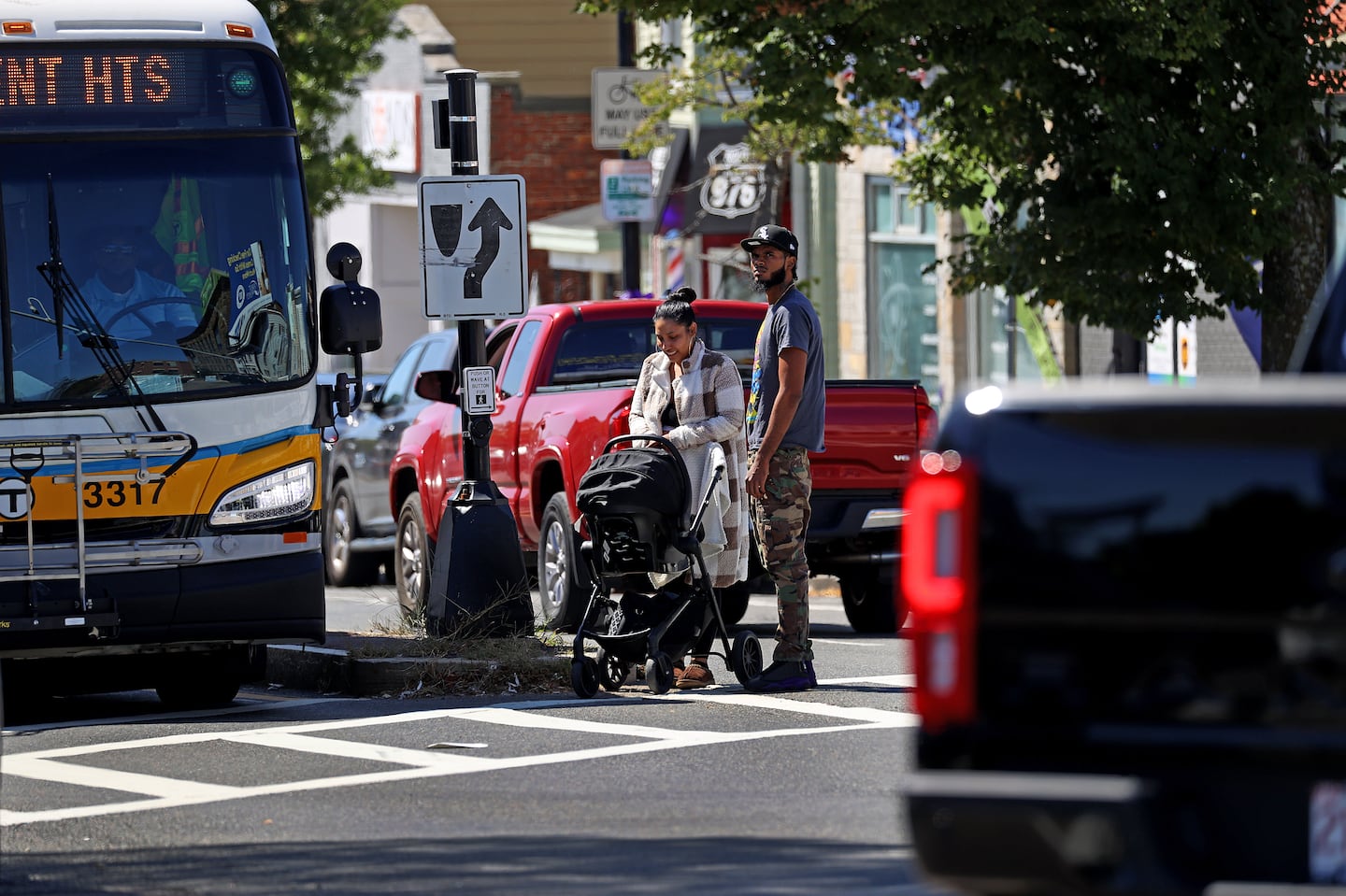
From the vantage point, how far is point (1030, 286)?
16.2 m

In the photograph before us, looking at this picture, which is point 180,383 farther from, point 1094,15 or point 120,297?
point 1094,15

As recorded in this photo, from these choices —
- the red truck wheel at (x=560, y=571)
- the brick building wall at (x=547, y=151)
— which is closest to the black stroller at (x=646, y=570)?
the red truck wheel at (x=560, y=571)

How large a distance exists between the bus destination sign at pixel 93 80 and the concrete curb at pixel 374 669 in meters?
2.75

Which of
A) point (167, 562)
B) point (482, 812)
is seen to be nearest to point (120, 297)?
point (167, 562)

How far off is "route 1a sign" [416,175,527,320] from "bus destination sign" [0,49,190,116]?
1688mm

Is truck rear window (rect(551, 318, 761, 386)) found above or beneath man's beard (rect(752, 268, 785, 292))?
beneath

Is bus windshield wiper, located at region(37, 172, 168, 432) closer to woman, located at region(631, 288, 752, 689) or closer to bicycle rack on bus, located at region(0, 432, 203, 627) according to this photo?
bicycle rack on bus, located at region(0, 432, 203, 627)

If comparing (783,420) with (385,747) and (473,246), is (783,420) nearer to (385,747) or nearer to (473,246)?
(385,747)

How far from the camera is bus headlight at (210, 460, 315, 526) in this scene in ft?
34.8

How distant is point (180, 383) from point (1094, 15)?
698 cm

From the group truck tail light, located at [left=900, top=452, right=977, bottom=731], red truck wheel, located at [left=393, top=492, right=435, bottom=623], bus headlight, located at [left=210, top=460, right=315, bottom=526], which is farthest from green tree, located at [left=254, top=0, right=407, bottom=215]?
truck tail light, located at [left=900, top=452, right=977, bottom=731]

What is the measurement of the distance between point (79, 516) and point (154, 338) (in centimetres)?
89

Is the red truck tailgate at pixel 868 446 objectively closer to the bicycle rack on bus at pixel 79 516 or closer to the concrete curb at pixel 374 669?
the concrete curb at pixel 374 669

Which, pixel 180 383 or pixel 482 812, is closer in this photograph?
pixel 482 812
